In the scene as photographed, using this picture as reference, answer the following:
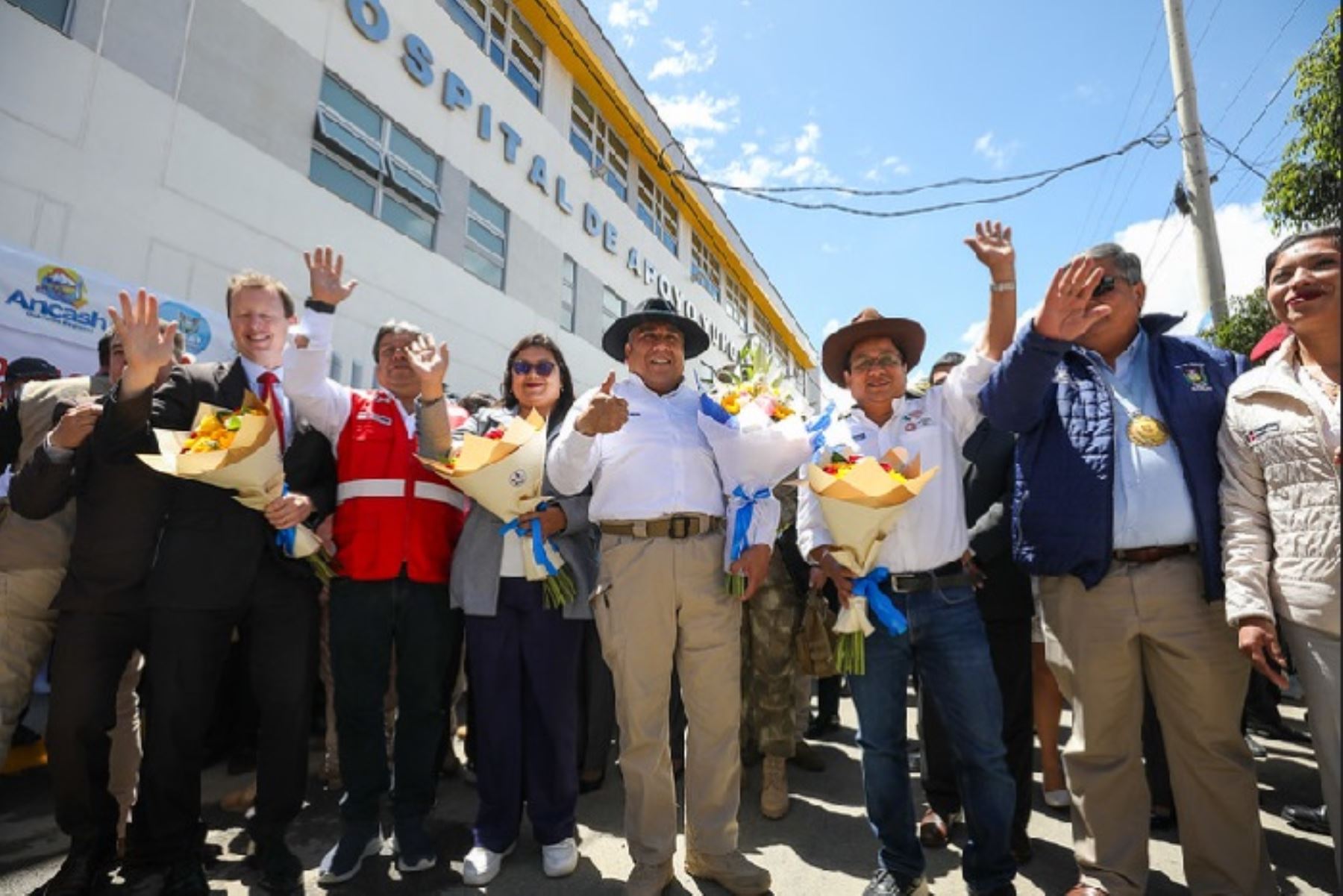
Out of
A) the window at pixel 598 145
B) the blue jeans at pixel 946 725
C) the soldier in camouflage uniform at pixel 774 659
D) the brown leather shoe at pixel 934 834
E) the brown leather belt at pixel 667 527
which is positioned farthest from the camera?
the window at pixel 598 145

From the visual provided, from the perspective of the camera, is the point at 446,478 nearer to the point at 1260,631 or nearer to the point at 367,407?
the point at 367,407

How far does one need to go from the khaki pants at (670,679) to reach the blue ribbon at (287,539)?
1.23 meters

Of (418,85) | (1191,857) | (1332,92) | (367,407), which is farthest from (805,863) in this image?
(418,85)

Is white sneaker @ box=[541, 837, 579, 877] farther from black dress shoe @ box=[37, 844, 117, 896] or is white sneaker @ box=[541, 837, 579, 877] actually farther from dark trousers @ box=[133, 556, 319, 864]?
black dress shoe @ box=[37, 844, 117, 896]

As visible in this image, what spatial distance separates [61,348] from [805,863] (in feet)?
18.8

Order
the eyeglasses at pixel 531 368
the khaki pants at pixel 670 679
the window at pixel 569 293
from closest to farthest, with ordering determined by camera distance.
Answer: the khaki pants at pixel 670 679, the eyeglasses at pixel 531 368, the window at pixel 569 293

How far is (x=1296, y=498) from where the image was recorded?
207 centimetres

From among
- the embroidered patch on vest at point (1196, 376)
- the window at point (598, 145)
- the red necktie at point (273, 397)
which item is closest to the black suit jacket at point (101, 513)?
the red necktie at point (273, 397)

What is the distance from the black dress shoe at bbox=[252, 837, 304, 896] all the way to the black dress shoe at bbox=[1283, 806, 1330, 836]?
448cm

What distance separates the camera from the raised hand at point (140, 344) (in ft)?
8.30

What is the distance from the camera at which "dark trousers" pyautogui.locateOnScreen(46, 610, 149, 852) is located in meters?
2.50

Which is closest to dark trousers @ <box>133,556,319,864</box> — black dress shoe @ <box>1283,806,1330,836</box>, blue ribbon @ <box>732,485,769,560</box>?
blue ribbon @ <box>732,485,769,560</box>

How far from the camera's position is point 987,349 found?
257cm

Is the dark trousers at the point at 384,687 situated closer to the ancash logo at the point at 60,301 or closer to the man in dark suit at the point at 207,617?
the man in dark suit at the point at 207,617
